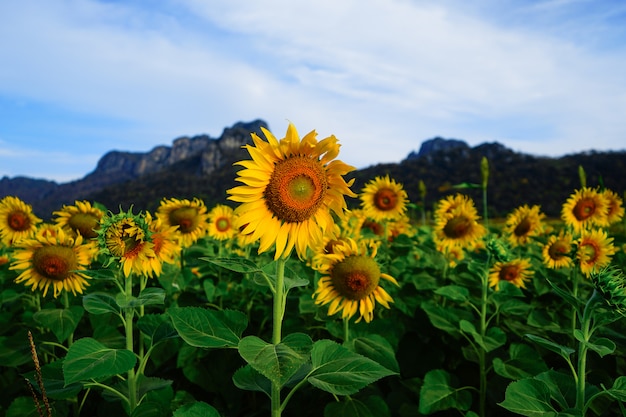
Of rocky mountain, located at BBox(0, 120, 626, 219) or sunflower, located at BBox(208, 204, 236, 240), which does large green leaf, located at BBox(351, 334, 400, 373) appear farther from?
rocky mountain, located at BBox(0, 120, 626, 219)

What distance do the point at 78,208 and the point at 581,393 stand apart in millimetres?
3939

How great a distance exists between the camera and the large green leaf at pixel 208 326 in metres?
1.99

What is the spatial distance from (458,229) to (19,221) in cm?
495

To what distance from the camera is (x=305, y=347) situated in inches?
75.6

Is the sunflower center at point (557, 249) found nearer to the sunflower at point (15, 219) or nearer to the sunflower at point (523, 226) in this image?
the sunflower at point (523, 226)

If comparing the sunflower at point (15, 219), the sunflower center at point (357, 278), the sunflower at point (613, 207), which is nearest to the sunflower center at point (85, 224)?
the sunflower at point (15, 219)

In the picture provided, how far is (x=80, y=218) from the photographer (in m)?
3.86

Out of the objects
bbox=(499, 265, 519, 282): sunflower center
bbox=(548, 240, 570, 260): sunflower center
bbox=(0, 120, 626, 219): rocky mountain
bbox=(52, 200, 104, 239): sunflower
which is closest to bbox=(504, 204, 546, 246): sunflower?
bbox=(548, 240, 570, 260): sunflower center

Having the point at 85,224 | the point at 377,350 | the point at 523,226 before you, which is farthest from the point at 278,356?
the point at 523,226

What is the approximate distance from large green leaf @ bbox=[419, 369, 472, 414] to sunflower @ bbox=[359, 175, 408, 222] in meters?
2.84

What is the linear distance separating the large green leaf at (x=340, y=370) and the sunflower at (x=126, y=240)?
49.9 inches

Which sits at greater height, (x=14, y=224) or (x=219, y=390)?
(x=14, y=224)

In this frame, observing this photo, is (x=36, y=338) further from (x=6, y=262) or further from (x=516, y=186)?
(x=516, y=186)

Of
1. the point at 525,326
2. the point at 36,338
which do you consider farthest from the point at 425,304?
the point at 36,338
